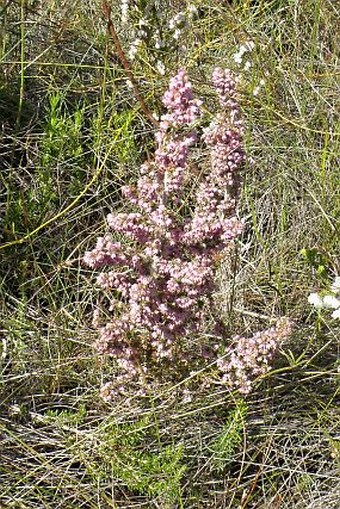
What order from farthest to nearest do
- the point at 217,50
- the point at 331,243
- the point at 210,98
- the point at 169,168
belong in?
the point at 217,50, the point at 210,98, the point at 331,243, the point at 169,168

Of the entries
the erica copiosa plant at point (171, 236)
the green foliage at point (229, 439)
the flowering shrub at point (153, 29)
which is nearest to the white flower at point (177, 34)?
the flowering shrub at point (153, 29)

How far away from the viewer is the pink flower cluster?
193 cm

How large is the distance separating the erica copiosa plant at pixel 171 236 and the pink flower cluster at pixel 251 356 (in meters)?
0.11

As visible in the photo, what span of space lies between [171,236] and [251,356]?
1.11 feet

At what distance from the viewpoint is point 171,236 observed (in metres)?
1.87

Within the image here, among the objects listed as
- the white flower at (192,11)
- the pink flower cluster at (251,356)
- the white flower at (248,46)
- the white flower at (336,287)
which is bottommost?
the pink flower cluster at (251,356)

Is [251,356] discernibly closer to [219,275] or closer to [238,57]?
[219,275]

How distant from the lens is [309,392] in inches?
84.1

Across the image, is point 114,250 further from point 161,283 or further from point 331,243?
point 331,243

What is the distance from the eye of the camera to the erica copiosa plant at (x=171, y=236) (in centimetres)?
182

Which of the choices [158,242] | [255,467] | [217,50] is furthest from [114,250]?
[217,50]

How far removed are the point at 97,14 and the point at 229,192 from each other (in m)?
1.53

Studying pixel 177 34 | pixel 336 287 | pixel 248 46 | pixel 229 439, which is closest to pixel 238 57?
pixel 248 46

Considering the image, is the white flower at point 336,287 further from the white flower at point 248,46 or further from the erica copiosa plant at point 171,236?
the white flower at point 248,46
